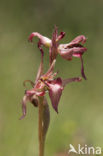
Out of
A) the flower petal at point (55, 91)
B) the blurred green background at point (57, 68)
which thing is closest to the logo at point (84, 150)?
the blurred green background at point (57, 68)

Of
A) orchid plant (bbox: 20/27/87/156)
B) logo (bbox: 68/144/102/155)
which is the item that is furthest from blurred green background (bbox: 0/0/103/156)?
orchid plant (bbox: 20/27/87/156)

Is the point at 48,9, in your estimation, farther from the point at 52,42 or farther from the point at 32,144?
the point at 52,42

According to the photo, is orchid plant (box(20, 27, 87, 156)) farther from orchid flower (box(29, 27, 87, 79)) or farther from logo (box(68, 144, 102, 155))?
logo (box(68, 144, 102, 155))

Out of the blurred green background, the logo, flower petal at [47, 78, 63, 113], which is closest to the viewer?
flower petal at [47, 78, 63, 113]

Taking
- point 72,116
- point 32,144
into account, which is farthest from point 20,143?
point 72,116

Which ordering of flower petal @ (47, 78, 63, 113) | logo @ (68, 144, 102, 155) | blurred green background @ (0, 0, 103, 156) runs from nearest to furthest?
flower petal @ (47, 78, 63, 113) → logo @ (68, 144, 102, 155) → blurred green background @ (0, 0, 103, 156)

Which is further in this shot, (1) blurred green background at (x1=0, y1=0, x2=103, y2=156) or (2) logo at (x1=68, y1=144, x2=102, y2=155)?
(1) blurred green background at (x1=0, y1=0, x2=103, y2=156)

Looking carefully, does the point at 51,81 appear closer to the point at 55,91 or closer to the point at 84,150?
the point at 55,91

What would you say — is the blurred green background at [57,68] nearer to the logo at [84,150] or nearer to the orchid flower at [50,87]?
the logo at [84,150]

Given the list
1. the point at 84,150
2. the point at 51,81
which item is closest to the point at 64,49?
the point at 51,81
